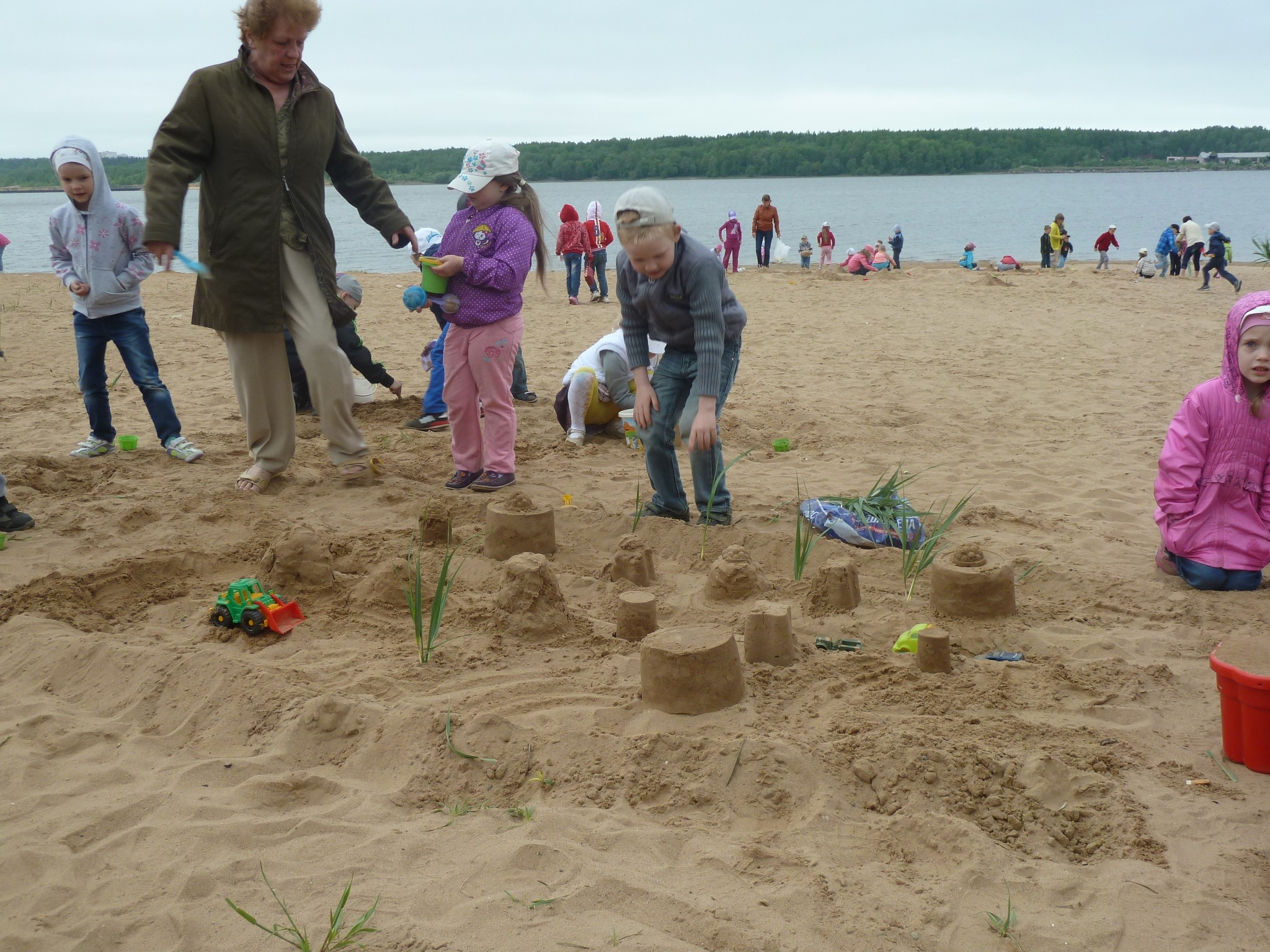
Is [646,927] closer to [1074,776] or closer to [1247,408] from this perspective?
[1074,776]

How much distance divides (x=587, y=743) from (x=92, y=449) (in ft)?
14.5

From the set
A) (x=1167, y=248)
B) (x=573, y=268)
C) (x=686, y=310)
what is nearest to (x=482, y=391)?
(x=686, y=310)

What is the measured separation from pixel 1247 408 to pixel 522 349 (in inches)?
303

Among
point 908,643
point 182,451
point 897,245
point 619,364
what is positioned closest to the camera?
point 908,643

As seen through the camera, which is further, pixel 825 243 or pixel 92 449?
pixel 825 243

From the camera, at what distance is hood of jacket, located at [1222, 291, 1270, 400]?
3791mm

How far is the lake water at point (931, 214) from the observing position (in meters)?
32.3

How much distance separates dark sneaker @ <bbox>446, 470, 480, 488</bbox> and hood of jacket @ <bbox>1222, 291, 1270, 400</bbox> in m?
3.46

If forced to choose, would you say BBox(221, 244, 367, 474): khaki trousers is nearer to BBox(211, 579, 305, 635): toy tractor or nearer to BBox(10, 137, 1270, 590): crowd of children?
BBox(10, 137, 1270, 590): crowd of children

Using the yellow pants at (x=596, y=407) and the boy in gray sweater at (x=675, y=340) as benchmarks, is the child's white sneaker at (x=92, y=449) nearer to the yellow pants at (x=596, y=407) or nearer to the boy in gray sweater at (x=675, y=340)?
the yellow pants at (x=596, y=407)

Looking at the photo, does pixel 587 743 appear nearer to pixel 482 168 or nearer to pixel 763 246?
pixel 482 168

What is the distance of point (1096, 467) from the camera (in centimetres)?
576

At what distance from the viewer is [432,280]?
4859mm

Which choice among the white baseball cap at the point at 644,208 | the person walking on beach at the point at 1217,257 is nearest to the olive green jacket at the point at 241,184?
the white baseball cap at the point at 644,208
